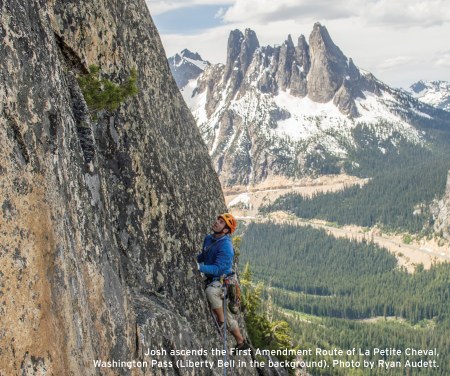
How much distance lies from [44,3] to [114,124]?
516cm

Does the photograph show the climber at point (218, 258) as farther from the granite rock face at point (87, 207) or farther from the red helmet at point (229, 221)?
the granite rock face at point (87, 207)

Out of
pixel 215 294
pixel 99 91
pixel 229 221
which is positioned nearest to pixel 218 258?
pixel 229 221

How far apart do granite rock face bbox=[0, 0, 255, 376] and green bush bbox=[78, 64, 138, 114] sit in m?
0.56

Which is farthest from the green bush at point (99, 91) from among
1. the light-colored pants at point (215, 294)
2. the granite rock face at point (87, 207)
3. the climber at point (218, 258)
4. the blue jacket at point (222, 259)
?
the light-colored pants at point (215, 294)

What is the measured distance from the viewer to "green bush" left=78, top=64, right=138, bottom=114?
1447 cm

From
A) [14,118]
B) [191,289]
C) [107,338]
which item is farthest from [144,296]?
[14,118]

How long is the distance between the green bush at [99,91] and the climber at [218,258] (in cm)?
504

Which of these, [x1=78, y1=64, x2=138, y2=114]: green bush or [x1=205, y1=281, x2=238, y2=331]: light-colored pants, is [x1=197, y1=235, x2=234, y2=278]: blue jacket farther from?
[x1=78, y1=64, x2=138, y2=114]: green bush

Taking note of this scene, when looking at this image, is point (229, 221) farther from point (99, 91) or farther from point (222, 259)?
point (99, 91)

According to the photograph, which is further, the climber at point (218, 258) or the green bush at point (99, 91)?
the climber at point (218, 258)

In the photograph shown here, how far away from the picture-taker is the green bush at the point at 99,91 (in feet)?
47.5

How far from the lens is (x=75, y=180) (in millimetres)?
10758

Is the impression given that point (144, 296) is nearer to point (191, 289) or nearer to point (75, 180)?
point (191, 289)

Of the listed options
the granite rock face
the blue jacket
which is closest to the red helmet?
the blue jacket
